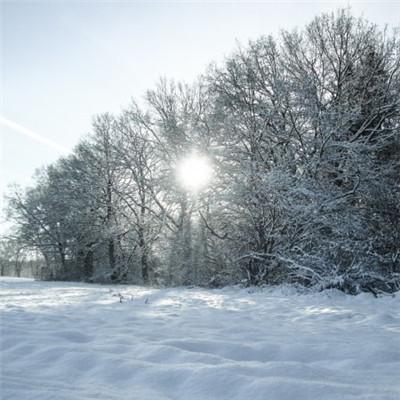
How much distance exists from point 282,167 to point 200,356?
9.24m

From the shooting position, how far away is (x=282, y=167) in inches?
446

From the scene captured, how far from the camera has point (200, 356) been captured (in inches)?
109

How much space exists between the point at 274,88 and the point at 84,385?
11.9 metres

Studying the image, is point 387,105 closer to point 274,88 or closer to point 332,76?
point 332,76

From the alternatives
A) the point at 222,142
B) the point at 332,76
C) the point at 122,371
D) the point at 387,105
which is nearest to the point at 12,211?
the point at 222,142

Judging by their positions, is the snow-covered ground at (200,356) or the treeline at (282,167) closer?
the snow-covered ground at (200,356)

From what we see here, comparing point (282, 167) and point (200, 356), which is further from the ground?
point (282, 167)

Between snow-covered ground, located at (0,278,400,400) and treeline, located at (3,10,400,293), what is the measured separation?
193 inches

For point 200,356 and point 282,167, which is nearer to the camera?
point 200,356

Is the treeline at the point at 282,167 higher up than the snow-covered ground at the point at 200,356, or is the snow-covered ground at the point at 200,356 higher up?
the treeline at the point at 282,167

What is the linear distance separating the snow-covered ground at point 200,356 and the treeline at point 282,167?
16.1 ft

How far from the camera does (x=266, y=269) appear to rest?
11.3 meters

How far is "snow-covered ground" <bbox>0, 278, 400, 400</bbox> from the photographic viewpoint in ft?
7.11

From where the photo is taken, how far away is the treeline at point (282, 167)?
10562 millimetres
